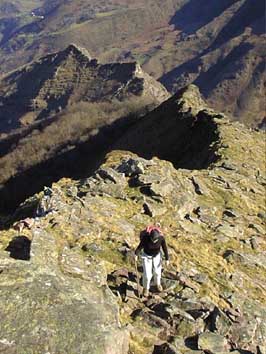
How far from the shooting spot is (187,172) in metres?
39.7

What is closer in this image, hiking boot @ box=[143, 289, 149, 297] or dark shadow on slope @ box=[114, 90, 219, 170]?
hiking boot @ box=[143, 289, 149, 297]

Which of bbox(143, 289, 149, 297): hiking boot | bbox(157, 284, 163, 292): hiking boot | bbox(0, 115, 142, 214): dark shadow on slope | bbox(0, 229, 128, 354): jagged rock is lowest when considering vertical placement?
bbox(0, 115, 142, 214): dark shadow on slope

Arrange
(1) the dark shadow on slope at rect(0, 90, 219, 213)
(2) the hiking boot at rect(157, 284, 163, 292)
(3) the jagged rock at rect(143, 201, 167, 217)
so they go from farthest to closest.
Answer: (1) the dark shadow on slope at rect(0, 90, 219, 213) → (3) the jagged rock at rect(143, 201, 167, 217) → (2) the hiking boot at rect(157, 284, 163, 292)

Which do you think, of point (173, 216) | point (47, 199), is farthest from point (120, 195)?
point (47, 199)

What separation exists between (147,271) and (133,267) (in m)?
2.27

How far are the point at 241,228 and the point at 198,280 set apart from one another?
9.83m

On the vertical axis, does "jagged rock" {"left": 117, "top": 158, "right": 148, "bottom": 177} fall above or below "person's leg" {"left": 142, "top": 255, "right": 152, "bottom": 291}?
below

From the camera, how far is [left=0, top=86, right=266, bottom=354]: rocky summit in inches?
645

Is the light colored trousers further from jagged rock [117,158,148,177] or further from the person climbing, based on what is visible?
jagged rock [117,158,148,177]

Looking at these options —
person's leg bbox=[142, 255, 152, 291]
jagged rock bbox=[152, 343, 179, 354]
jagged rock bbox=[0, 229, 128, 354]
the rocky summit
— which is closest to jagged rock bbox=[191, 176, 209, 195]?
the rocky summit

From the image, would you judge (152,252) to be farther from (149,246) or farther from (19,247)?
(19,247)

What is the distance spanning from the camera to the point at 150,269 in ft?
68.9

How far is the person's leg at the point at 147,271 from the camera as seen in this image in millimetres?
20781

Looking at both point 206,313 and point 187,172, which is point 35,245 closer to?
Result: point 206,313
